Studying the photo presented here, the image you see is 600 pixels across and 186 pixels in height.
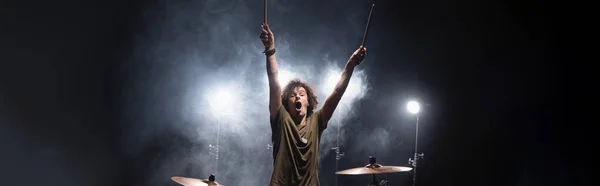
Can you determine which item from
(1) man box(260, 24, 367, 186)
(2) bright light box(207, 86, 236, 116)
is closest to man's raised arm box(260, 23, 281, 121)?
(1) man box(260, 24, 367, 186)

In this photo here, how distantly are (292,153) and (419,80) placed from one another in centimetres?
392

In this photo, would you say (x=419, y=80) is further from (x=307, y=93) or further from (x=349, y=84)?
(x=307, y=93)

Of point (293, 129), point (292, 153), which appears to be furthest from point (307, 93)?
point (292, 153)

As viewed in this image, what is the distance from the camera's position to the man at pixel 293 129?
3457 millimetres

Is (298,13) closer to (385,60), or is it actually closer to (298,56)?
(298,56)

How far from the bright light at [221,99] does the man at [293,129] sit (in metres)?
3.04

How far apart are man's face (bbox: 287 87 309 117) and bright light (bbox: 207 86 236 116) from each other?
3026 millimetres

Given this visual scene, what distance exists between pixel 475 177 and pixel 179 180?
3.87 metres

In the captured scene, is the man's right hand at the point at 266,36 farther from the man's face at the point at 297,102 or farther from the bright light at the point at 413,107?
the bright light at the point at 413,107

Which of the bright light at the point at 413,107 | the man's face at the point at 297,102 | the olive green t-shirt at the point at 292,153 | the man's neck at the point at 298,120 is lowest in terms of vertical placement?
the olive green t-shirt at the point at 292,153

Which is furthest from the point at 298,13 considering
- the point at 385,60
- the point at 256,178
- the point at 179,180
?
the point at 179,180

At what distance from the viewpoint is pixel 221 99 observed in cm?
675

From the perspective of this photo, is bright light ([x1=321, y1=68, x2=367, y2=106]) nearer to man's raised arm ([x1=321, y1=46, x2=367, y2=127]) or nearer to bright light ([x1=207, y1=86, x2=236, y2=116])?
bright light ([x1=207, y1=86, x2=236, y2=116])

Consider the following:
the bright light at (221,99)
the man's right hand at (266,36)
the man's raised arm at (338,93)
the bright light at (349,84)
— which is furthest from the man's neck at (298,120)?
the bright light at (349,84)
